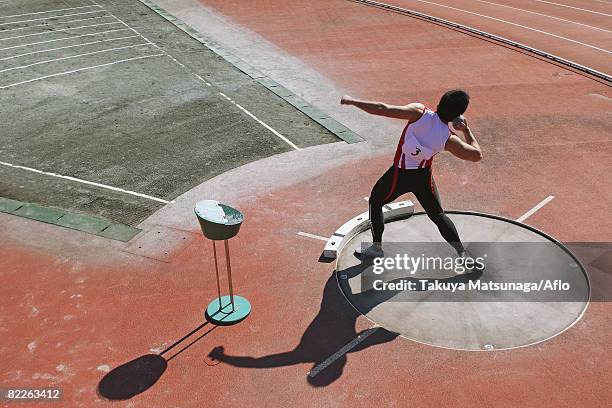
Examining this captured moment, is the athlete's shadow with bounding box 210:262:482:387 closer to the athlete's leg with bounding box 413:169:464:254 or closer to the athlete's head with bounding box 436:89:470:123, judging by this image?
the athlete's leg with bounding box 413:169:464:254

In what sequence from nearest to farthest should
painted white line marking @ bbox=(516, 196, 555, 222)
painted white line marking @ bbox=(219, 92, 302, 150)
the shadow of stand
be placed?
the shadow of stand
painted white line marking @ bbox=(516, 196, 555, 222)
painted white line marking @ bbox=(219, 92, 302, 150)

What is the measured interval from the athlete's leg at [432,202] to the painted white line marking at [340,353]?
1411 millimetres

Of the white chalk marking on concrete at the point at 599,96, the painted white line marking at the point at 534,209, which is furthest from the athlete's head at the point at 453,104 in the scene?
the white chalk marking on concrete at the point at 599,96

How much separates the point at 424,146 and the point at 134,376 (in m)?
3.60

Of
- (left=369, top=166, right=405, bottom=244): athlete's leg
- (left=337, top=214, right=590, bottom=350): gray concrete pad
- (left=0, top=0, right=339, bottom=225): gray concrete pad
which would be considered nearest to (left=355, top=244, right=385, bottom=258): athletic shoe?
(left=337, top=214, right=590, bottom=350): gray concrete pad

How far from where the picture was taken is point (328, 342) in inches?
236

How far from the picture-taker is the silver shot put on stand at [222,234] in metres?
5.67

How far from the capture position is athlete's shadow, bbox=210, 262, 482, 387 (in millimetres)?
5695

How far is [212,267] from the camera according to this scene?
719 centimetres

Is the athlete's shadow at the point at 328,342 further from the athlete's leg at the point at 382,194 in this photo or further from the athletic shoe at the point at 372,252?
the athlete's leg at the point at 382,194

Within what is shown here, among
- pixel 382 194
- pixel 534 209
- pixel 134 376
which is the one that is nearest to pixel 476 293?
pixel 382 194

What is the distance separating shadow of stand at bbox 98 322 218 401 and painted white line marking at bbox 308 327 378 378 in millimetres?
1309

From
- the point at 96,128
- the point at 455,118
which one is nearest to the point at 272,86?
the point at 96,128

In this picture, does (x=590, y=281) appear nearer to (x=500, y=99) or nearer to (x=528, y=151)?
(x=528, y=151)
